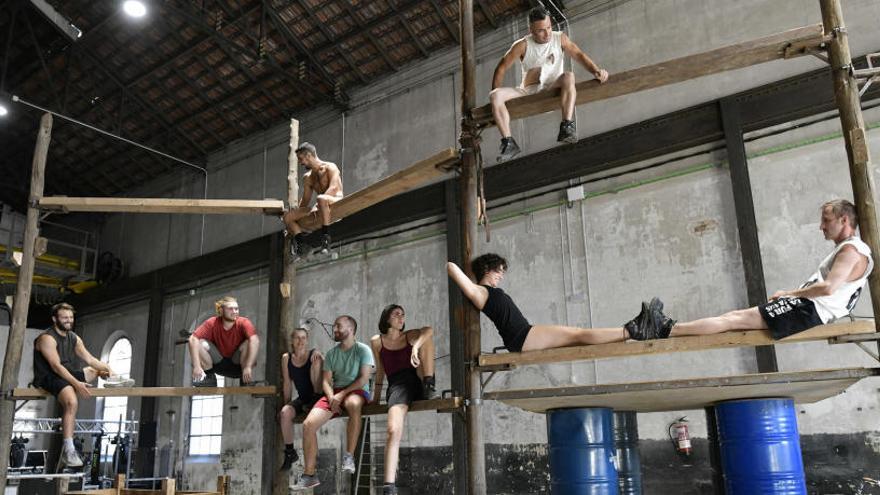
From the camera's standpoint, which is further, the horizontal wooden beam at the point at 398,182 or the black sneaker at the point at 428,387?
the black sneaker at the point at 428,387

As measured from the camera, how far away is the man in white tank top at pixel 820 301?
424 centimetres

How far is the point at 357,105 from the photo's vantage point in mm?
13289

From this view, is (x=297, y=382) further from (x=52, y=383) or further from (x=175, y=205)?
(x=52, y=383)

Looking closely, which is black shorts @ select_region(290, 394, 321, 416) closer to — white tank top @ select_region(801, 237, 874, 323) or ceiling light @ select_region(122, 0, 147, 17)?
white tank top @ select_region(801, 237, 874, 323)

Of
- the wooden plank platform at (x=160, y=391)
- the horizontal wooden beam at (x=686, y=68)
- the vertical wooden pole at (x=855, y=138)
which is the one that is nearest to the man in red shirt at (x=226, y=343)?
the wooden plank platform at (x=160, y=391)

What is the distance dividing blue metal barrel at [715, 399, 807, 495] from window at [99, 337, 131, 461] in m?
14.9

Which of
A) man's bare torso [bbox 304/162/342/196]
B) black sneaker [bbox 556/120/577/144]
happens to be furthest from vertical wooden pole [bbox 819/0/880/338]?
man's bare torso [bbox 304/162/342/196]

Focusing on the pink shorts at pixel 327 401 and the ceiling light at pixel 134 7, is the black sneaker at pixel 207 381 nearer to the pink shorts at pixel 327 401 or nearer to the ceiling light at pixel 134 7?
the pink shorts at pixel 327 401

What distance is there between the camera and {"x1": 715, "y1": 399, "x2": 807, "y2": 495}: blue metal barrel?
201 inches

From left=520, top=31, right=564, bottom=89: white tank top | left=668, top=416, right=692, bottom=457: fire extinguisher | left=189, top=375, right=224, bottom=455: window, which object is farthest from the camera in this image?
left=189, top=375, right=224, bottom=455: window

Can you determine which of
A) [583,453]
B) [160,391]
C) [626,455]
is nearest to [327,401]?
[160,391]

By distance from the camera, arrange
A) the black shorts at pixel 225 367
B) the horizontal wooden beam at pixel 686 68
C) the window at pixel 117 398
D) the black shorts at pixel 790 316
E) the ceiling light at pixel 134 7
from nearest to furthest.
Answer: the black shorts at pixel 790 316
the horizontal wooden beam at pixel 686 68
the black shorts at pixel 225 367
the ceiling light at pixel 134 7
the window at pixel 117 398

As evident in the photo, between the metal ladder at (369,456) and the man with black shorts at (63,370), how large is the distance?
4727 millimetres

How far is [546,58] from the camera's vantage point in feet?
18.8
